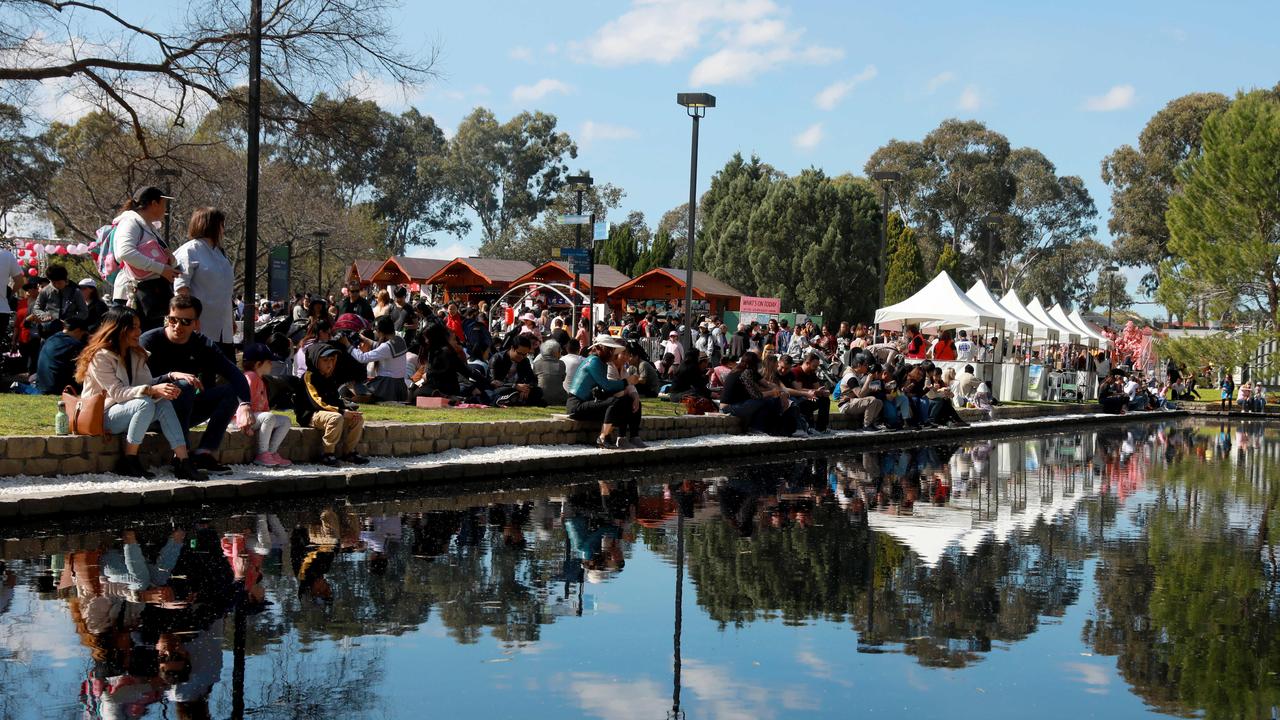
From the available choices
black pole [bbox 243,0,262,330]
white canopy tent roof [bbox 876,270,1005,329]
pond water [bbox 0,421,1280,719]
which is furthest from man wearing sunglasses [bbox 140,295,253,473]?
white canopy tent roof [bbox 876,270,1005,329]

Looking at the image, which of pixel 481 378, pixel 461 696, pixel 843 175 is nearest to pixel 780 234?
pixel 843 175

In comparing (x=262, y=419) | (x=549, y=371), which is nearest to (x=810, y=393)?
(x=549, y=371)

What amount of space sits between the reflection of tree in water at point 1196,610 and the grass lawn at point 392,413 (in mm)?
7334

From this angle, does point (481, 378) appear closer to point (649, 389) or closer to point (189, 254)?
point (649, 389)

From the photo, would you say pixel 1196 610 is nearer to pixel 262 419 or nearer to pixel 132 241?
pixel 262 419

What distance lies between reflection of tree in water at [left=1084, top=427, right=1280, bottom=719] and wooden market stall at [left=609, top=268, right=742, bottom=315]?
1841 inches

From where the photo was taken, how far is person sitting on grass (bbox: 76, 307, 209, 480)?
1035 cm

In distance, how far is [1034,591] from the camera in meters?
8.18

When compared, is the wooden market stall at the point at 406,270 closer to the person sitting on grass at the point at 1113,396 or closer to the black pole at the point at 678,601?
the person sitting on grass at the point at 1113,396

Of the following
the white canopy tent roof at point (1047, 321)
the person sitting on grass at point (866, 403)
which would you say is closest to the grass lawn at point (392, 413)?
the person sitting on grass at point (866, 403)

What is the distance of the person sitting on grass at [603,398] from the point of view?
53.9ft

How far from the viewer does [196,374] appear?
11.3 m

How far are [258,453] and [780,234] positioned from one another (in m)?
63.1

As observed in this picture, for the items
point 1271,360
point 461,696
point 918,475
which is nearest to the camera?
point 461,696
